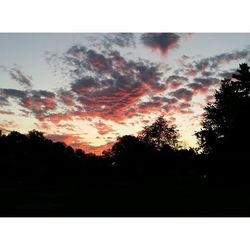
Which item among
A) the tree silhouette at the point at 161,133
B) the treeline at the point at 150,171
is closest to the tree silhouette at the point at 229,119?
the treeline at the point at 150,171

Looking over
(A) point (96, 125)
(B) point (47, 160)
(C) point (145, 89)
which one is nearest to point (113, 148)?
(B) point (47, 160)

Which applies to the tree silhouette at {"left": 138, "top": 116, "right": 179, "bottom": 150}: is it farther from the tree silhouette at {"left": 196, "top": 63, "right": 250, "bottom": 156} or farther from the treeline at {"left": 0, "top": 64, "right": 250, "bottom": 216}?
the tree silhouette at {"left": 196, "top": 63, "right": 250, "bottom": 156}

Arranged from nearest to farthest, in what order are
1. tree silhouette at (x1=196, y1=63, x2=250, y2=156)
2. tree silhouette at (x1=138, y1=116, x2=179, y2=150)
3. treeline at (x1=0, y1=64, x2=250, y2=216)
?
1. treeline at (x1=0, y1=64, x2=250, y2=216)
2. tree silhouette at (x1=196, y1=63, x2=250, y2=156)
3. tree silhouette at (x1=138, y1=116, x2=179, y2=150)

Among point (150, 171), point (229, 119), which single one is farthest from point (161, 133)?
point (229, 119)

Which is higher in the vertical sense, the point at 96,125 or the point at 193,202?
the point at 96,125

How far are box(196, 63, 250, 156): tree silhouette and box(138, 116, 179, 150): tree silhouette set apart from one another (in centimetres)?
2474

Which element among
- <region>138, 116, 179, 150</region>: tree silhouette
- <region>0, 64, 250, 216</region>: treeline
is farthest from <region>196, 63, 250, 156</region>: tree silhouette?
<region>138, 116, 179, 150</region>: tree silhouette

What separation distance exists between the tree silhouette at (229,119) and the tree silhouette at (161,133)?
2474 cm

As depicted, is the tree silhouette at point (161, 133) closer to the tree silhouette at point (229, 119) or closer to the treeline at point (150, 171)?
the treeline at point (150, 171)

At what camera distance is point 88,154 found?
101m

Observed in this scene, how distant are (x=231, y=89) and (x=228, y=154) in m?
10.1

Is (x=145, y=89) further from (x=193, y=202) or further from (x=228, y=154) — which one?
(x=193, y=202)

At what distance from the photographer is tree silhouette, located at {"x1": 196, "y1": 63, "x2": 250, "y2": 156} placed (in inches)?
1318

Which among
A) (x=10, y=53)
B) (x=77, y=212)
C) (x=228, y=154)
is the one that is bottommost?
(x=77, y=212)
